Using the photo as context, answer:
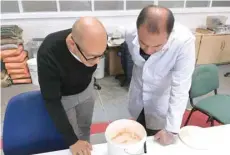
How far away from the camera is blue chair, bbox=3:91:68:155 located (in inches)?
45.3

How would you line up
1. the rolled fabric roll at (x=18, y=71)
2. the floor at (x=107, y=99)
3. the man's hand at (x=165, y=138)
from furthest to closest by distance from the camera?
the rolled fabric roll at (x=18, y=71) < the floor at (x=107, y=99) < the man's hand at (x=165, y=138)

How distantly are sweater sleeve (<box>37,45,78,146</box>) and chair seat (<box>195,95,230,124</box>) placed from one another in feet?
3.93

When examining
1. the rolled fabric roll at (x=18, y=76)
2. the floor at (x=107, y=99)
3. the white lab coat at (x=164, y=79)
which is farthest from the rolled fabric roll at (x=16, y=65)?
the white lab coat at (x=164, y=79)

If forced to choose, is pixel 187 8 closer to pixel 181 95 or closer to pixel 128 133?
pixel 181 95

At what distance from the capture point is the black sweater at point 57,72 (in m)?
1.02

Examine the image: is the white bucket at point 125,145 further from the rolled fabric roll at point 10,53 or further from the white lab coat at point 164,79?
the rolled fabric roll at point 10,53

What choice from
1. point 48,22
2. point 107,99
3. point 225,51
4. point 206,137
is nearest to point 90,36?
point 206,137

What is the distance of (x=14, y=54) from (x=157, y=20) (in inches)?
A: 106

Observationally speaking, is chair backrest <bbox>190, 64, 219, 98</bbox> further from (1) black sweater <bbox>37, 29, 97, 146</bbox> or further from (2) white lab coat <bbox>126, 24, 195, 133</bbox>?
(1) black sweater <bbox>37, 29, 97, 146</bbox>

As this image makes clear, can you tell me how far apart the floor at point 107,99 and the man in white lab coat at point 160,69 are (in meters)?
0.84

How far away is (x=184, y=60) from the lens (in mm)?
1159

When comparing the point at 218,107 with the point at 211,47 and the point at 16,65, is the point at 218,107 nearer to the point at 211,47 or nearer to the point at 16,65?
the point at 211,47

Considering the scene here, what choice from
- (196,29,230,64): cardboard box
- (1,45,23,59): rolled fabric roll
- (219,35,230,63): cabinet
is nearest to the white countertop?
(1,45,23,59): rolled fabric roll

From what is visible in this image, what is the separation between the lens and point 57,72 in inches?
41.3
